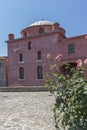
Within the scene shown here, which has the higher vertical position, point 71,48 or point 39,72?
point 71,48

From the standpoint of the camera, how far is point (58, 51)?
30828 mm

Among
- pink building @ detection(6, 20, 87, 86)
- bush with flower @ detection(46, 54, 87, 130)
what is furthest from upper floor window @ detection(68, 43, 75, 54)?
bush with flower @ detection(46, 54, 87, 130)

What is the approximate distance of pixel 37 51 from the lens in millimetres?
33062

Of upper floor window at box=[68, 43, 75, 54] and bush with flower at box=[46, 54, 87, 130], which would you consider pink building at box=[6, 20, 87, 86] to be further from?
bush with flower at box=[46, 54, 87, 130]

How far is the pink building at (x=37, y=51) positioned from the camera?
30000mm

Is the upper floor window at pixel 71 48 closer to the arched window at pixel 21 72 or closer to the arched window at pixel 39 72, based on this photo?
the arched window at pixel 39 72

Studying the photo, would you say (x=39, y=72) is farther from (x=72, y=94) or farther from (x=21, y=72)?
(x=72, y=94)

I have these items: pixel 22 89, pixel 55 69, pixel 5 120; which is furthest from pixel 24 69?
pixel 55 69

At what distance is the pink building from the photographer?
30000mm

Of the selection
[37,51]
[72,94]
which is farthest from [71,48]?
[72,94]

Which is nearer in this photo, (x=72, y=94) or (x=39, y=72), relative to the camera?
(x=72, y=94)

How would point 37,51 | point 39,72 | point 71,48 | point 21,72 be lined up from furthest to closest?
point 21,72 < point 37,51 < point 39,72 < point 71,48

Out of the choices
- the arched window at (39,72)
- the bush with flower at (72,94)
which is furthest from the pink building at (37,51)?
the bush with flower at (72,94)

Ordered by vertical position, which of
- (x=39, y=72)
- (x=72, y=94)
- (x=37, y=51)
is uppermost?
(x=37, y=51)
